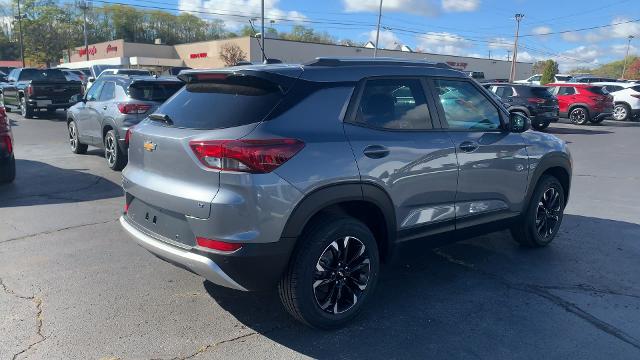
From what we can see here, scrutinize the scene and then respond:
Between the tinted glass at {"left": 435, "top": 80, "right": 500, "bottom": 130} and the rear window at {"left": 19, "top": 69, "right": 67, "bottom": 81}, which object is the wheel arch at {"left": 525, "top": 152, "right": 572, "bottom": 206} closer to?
the tinted glass at {"left": 435, "top": 80, "right": 500, "bottom": 130}

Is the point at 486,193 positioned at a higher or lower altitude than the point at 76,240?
higher

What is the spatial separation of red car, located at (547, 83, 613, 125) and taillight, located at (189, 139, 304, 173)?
70.3 feet

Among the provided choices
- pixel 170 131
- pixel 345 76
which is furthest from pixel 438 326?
pixel 170 131

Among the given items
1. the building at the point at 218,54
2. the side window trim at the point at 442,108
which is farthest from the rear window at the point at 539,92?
the building at the point at 218,54

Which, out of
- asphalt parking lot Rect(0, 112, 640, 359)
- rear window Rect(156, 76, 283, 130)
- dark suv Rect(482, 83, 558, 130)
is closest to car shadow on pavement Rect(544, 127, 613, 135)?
dark suv Rect(482, 83, 558, 130)

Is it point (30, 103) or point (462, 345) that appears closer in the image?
point (462, 345)

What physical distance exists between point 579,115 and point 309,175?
2203 centimetres

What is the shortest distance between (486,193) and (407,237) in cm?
107

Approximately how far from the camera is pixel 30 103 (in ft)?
58.9

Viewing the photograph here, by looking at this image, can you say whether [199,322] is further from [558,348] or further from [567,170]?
[567,170]

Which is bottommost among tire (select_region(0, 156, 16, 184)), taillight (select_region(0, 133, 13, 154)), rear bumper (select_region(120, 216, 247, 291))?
tire (select_region(0, 156, 16, 184))

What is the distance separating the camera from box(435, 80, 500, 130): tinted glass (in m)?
4.36

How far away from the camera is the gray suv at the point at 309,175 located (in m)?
3.16

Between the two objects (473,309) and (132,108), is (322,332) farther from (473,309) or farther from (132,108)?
(132,108)
